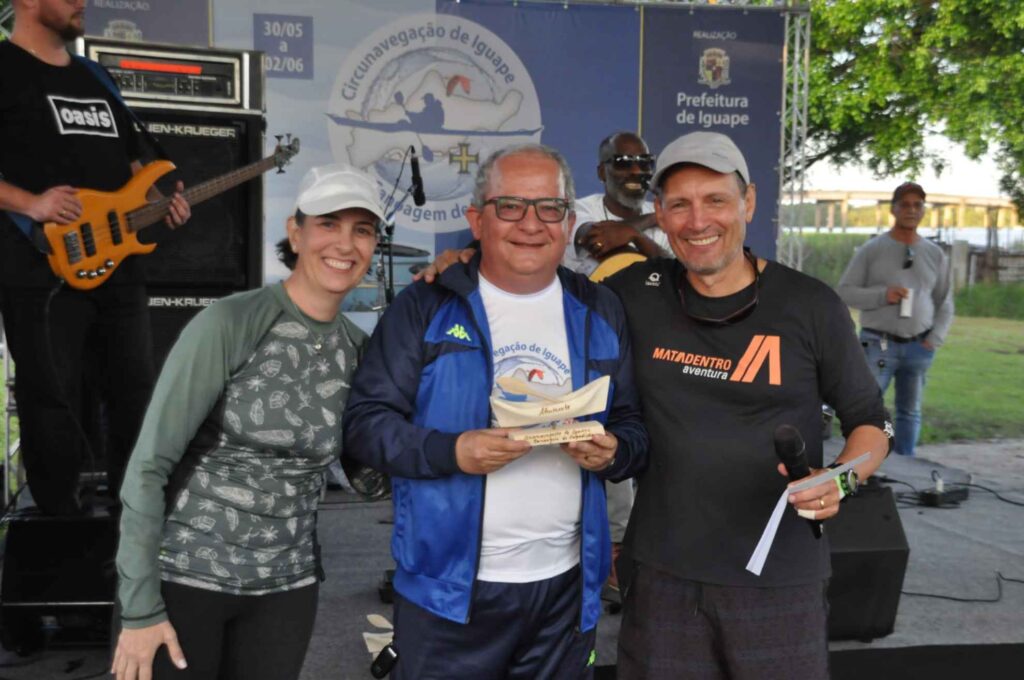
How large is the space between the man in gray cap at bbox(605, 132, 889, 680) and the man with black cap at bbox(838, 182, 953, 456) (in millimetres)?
4811

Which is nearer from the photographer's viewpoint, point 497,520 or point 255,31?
point 497,520

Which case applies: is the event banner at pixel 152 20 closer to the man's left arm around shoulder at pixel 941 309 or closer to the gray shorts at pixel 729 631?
the man's left arm around shoulder at pixel 941 309

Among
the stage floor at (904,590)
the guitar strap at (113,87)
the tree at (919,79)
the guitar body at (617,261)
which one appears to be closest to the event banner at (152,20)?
the guitar strap at (113,87)

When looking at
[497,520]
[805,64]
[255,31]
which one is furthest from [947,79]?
[497,520]

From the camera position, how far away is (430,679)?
1970 millimetres

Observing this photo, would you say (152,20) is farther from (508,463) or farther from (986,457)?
(986,457)

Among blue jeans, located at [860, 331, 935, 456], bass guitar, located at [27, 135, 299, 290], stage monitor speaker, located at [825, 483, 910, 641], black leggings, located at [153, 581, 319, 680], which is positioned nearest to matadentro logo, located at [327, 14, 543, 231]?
bass guitar, located at [27, 135, 299, 290]

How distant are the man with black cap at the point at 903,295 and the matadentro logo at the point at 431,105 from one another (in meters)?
2.60

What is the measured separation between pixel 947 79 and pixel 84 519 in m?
13.4

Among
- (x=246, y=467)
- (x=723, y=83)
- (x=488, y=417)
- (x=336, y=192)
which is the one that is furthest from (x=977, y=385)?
(x=246, y=467)

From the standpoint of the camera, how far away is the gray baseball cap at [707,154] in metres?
2.03

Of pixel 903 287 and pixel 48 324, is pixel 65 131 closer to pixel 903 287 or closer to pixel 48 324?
pixel 48 324

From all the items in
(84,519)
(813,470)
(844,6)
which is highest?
(844,6)

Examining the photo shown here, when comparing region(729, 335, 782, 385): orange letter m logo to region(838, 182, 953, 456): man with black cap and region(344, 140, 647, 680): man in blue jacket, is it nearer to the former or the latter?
region(344, 140, 647, 680): man in blue jacket
